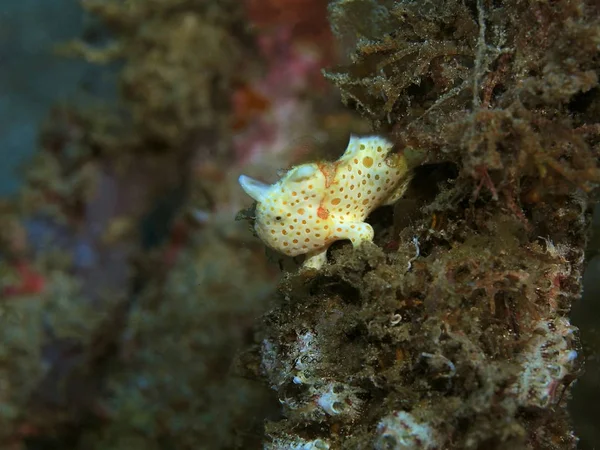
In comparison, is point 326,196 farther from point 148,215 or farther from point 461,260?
point 148,215

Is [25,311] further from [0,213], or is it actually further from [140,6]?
[140,6]

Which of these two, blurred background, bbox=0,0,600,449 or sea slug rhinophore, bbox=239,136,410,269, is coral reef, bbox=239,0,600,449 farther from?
blurred background, bbox=0,0,600,449

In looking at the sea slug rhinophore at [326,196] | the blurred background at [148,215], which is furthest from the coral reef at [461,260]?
the blurred background at [148,215]

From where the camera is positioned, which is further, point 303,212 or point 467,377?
point 303,212

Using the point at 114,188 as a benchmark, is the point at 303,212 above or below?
above

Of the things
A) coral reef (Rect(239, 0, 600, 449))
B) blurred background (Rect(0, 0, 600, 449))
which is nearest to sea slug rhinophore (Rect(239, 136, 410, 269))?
coral reef (Rect(239, 0, 600, 449))

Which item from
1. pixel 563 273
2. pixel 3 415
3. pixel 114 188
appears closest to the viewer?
pixel 563 273

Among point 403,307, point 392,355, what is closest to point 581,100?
point 403,307

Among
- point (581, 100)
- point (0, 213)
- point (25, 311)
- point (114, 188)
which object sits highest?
point (581, 100)
